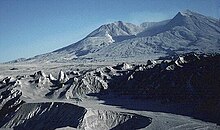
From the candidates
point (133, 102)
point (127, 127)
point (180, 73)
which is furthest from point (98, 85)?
point (127, 127)

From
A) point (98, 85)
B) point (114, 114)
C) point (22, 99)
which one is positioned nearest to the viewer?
point (114, 114)

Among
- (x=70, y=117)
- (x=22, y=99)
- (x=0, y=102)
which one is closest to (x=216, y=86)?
(x=70, y=117)

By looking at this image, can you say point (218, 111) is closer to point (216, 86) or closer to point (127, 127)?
point (216, 86)

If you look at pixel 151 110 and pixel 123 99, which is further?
pixel 123 99

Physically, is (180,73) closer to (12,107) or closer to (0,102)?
(12,107)

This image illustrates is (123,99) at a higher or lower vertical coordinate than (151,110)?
higher

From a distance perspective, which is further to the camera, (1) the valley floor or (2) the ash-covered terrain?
(2) the ash-covered terrain

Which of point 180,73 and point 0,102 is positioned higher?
point 180,73

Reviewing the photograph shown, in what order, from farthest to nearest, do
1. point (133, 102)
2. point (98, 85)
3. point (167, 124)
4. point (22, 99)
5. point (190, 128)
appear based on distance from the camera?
point (98, 85) < point (22, 99) < point (133, 102) < point (167, 124) < point (190, 128)

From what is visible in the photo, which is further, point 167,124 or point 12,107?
point 12,107

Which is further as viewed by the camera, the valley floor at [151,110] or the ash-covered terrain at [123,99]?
the ash-covered terrain at [123,99]
